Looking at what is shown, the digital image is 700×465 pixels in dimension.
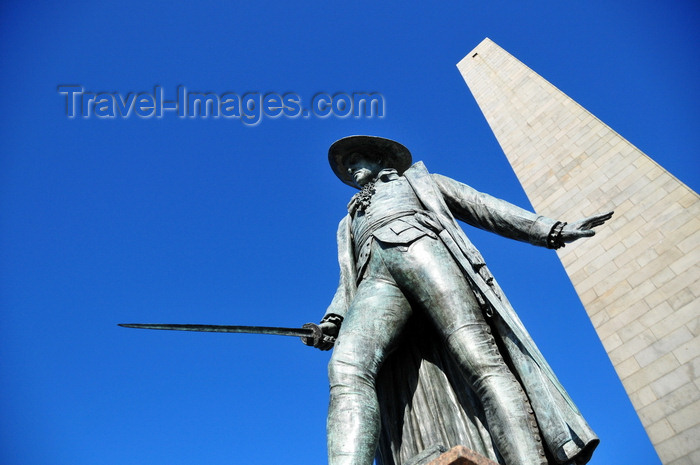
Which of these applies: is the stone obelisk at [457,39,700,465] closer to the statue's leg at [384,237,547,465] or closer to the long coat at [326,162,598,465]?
the long coat at [326,162,598,465]

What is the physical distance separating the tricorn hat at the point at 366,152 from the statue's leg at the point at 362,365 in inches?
52.5

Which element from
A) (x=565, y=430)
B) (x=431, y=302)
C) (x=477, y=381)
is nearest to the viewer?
(x=565, y=430)

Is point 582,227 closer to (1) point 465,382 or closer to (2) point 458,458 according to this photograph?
(1) point 465,382

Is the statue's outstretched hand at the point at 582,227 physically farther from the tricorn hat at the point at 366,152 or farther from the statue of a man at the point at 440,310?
the tricorn hat at the point at 366,152

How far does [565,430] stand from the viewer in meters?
2.82

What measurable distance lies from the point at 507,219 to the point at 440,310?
0.92 m

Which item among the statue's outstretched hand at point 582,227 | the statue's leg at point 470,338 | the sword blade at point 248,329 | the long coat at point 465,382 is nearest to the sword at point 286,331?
the sword blade at point 248,329

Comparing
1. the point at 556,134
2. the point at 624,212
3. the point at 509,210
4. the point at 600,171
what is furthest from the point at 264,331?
the point at 556,134

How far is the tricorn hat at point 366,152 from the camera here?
4715mm

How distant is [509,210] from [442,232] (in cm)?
52

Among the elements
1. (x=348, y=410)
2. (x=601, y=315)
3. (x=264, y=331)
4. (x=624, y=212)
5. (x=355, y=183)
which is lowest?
(x=348, y=410)

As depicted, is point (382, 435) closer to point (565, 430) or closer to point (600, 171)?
point (565, 430)

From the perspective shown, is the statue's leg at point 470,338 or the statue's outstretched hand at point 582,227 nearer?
the statue's leg at point 470,338

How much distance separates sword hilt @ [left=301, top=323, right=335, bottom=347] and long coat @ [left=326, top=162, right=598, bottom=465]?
23cm
